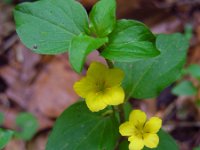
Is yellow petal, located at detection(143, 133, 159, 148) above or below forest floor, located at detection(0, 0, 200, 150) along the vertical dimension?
above

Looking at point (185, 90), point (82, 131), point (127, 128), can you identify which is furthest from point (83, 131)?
point (185, 90)

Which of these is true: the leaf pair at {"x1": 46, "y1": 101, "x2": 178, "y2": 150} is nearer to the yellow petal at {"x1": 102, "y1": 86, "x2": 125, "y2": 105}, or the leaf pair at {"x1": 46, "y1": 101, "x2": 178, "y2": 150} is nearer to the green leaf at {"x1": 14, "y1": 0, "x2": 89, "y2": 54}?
the yellow petal at {"x1": 102, "y1": 86, "x2": 125, "y2": 105}

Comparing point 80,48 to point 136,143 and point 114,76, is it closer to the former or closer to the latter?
point 114,76

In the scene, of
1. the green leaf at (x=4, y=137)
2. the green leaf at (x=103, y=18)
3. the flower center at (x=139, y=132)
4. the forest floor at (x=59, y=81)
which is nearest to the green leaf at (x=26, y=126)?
the forest floor at (x=59, y=81)

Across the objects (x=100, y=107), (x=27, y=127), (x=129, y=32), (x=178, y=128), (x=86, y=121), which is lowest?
(x=178, y=128)

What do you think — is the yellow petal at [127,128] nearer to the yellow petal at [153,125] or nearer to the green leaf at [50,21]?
the yellow petal at [153,125]

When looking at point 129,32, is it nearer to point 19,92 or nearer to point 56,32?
point 56,32

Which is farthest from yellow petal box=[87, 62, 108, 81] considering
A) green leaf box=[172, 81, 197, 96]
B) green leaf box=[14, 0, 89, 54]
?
green leaf box=[172, 81, 197, 96]

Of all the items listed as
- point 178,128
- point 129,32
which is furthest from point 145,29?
point 178,128
